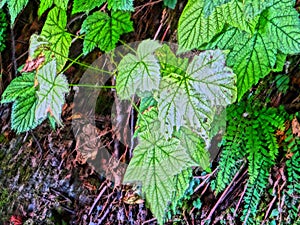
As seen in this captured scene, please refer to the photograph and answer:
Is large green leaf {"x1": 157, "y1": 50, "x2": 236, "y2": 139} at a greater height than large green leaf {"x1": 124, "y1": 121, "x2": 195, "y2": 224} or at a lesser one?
greater

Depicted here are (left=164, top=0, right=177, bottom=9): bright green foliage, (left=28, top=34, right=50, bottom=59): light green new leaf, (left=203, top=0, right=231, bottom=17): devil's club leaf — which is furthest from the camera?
(left=164, top=0, right=177, bottom=9): bright green foliage

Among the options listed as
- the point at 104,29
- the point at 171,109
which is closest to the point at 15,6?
the point at 104,29

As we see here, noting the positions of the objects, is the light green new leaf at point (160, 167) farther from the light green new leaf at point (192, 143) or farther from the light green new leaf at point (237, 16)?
the light green new leaf at point (237, 16)

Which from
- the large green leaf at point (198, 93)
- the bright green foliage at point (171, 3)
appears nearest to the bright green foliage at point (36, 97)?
the large green leaf at point (198, 93)

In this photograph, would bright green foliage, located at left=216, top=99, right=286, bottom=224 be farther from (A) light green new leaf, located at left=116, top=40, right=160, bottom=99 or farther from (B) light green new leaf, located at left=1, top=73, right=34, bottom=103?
(B) light green new leaf, located at left=1, top=73, right=34, bottom=103

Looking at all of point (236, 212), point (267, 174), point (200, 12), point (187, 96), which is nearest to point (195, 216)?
point (236, 212)

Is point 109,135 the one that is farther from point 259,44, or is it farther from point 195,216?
point 259,44

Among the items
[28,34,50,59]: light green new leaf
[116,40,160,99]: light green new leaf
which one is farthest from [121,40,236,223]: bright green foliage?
[28,34,50,59]: light green new leaf
